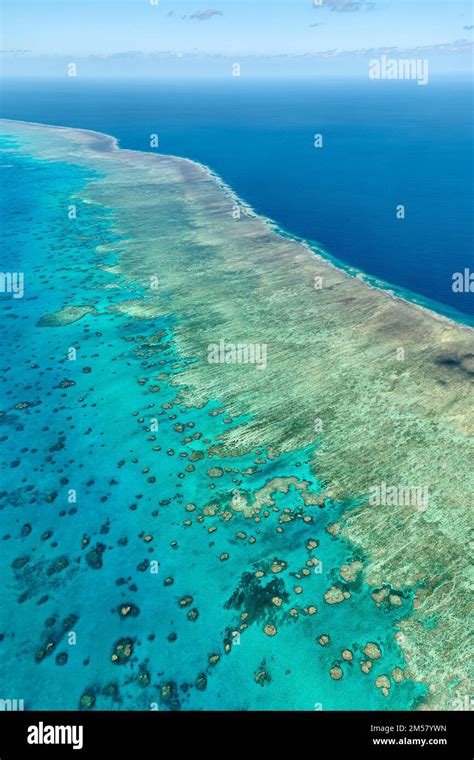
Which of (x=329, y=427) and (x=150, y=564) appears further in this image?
(x=329, y=427)

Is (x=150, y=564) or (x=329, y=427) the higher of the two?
(x=329, y=427)

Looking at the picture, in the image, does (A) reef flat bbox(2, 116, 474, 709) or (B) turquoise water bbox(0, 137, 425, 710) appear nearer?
(B) turquoise water bbox(0, 137, 425, 710)

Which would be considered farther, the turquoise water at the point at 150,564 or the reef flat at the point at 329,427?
the reef flat at the point at 329,427
